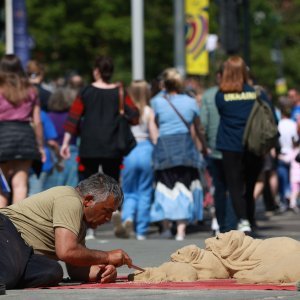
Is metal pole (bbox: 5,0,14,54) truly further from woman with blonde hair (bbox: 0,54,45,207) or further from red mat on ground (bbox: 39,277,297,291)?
red mat on ground (bbox: 39,277,297,291)

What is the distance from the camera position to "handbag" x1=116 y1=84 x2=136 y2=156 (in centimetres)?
1405

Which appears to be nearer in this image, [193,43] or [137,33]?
[137,33]

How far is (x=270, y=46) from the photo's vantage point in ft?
195

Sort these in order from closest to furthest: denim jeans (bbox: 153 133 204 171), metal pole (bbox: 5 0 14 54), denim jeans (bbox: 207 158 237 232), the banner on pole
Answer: denim jeans (bbox: 207 158 237 232) < denim jeans (bbox: 153 133 204 171) < metal pole (bbox: 5 0 14 54) < the banner on pole

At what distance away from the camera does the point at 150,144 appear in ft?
50.0

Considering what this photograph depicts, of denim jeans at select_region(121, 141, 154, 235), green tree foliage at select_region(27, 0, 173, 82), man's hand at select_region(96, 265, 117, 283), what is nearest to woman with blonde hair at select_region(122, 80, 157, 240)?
denim jeans at select_region(121, 141, 154, 235)

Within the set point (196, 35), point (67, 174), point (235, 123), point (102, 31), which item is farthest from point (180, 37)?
point (102, 31)

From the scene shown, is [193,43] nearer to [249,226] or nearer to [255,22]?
[249,226]

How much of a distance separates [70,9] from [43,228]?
138 feet

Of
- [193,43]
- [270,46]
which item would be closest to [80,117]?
[193,43]

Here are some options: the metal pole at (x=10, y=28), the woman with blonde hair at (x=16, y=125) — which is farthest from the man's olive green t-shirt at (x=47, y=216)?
the metal pole at (x=10, y=28)

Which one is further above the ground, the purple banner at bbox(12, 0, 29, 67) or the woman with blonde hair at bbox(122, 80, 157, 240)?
the purple banner at bbox(12, 0, 29, 67)

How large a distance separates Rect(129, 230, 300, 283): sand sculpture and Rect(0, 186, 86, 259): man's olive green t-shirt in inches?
29.6

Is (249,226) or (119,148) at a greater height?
(119,148)
